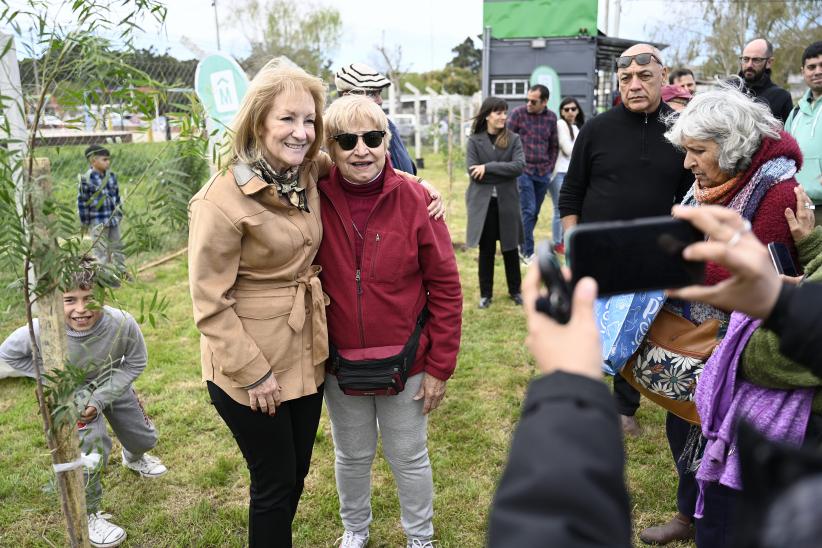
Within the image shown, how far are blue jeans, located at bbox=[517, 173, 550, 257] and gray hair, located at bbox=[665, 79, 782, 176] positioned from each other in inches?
205

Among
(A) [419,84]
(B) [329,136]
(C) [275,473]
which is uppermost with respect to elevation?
(A) [419,84]

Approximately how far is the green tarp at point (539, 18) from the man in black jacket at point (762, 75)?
20.4 ft

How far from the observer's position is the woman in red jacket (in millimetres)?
2412

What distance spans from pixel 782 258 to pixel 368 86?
2.42 m

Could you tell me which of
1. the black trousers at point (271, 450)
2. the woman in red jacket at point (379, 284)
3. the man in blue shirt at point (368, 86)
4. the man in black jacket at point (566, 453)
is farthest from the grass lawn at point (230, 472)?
the man in black jacket at point (566, 453)

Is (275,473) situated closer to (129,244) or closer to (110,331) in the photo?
(129,244)

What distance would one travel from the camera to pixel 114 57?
1.79 metres

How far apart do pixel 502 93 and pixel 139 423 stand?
1051cm

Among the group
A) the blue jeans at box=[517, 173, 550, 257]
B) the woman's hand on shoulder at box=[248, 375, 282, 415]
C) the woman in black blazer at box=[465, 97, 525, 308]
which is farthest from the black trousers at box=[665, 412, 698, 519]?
the blue jeans at box=[517, 173, 550, 257]

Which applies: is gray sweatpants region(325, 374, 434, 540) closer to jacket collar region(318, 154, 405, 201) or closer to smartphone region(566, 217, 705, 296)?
jacket collar region(318, 154, 405, 201)

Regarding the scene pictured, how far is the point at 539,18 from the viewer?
1170 centimetres

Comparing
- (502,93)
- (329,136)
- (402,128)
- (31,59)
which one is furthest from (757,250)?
(402,128)

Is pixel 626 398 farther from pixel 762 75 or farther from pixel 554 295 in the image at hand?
pixel 762 75

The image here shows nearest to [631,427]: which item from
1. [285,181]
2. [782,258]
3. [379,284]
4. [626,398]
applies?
[626,398]
